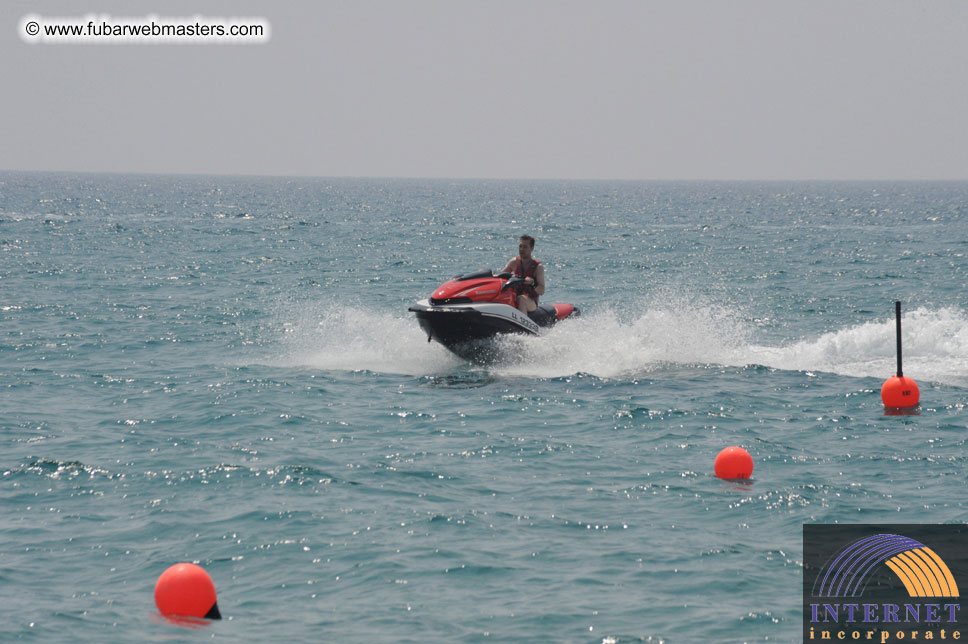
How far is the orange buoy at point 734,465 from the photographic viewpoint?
1002 centimetres

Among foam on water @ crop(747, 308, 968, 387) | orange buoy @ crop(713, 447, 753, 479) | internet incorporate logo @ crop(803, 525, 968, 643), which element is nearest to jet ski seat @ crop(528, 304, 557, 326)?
foam on water @ crop(747, 308, 968, 387)

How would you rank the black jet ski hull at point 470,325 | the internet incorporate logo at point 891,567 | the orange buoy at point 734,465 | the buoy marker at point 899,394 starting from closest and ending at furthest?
the internet incorporate logo at point 891,567 < the orange buoy at point 734,465 < the buoy marker at point 899,394 < the black jet ski hull at point 470,325

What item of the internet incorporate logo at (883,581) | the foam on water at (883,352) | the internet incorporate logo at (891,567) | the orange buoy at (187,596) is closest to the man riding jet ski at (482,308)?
the foam on water at (883,352)

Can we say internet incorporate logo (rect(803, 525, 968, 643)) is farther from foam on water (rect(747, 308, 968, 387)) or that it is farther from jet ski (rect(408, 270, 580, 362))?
foam on water (rect(747, 308, 968, 387))

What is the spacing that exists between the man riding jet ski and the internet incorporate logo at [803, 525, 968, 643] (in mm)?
6679

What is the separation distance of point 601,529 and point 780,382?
706 cm

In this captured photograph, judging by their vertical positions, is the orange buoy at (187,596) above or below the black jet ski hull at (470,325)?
below

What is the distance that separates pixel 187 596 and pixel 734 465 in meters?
5.26

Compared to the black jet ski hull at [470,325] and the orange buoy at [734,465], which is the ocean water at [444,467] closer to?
the orange buoy at [734,465]

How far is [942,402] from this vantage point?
43.8 feet

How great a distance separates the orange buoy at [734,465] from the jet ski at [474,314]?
202 inches

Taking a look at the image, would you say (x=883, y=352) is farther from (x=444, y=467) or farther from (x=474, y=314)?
(x=444, y=467)

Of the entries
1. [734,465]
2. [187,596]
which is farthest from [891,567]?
[187,596]

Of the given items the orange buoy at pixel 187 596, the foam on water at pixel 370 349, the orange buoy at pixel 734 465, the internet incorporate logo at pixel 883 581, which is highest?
the foam on water at pixel 370 349
